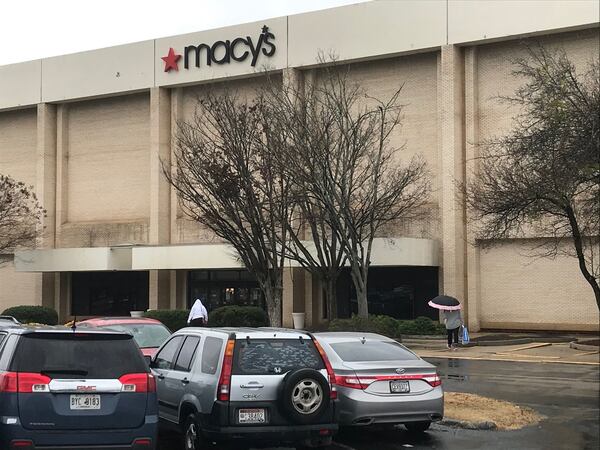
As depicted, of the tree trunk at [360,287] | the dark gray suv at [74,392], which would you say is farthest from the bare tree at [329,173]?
the dark gray suv at [74,392]

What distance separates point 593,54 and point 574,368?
53.2 feet

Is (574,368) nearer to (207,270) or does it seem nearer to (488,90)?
(488,90)

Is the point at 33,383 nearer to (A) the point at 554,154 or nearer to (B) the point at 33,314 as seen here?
(A) the point at 554,154

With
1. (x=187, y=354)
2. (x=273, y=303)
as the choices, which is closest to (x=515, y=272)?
(x=273, y=303)

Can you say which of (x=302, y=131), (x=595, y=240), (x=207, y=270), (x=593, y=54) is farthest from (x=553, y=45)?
(x=207, y=270)

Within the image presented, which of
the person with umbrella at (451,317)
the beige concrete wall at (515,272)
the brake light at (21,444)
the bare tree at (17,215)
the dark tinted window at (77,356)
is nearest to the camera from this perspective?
the brake light at (21,444)

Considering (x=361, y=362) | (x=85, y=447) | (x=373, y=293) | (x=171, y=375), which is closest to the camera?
(x=85, y=447)

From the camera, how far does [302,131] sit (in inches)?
945

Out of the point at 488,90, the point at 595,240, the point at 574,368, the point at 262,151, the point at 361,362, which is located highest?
the point at 488,90

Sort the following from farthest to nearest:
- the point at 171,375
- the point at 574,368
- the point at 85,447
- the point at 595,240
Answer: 1. the point at 595,240
2. the point at 574,368
3. the point at 171,375
4. the point at 85,447

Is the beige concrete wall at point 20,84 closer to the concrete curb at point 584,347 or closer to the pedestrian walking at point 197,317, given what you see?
the pedestrian walking at point 197,317

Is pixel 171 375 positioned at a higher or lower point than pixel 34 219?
lower

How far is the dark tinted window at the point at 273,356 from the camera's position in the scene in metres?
9.27

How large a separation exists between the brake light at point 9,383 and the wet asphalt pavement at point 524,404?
9.94ft
